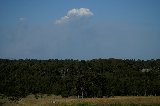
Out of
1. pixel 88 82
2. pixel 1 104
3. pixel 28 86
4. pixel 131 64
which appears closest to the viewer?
pixel 1 104

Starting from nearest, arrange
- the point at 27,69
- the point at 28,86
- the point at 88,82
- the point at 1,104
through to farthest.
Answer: the point at 1,104 → the point at 88,82 → the point at 28,86 → the point at 27,69

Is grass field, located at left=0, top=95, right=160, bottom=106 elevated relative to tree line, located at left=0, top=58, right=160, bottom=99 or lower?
lower

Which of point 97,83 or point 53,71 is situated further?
point 53,71

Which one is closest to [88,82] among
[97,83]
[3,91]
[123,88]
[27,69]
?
[97,83]

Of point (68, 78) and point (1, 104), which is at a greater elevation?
point (68, 78)

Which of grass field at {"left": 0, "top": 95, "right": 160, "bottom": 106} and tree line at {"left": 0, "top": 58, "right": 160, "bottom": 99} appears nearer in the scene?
grass field at {"left": 0, "top": 95, "right": 160, "bottom": 106}

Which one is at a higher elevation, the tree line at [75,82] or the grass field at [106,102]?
the tree line at [75,82]

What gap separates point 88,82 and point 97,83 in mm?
5028

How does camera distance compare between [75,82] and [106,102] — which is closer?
[106,102]

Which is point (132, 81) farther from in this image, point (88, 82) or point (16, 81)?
point (16, 81)

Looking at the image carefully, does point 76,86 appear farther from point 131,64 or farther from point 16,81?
point 131,64

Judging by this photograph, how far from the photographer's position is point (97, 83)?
138m

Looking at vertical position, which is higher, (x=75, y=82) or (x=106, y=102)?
(x=75, y=82)

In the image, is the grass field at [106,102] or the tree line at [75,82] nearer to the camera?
the grass field at [106,102]
